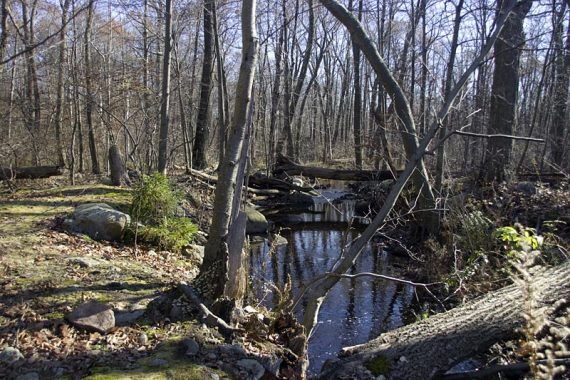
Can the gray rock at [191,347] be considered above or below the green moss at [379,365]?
above

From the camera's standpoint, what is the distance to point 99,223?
6695mm

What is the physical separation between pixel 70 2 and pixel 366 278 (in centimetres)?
1256

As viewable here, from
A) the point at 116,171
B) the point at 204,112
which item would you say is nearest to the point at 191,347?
the point at 116,171

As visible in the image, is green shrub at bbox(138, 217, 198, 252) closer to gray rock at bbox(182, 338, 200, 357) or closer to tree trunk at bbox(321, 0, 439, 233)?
gray rock at bbox(182, 338, 200, 357)

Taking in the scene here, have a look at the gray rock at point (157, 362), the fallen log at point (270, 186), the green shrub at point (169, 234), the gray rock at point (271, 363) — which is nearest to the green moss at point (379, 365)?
the gray rock at point (271, 363)

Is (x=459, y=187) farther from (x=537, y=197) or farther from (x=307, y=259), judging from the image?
(x=307, y=259)

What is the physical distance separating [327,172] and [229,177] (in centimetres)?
1238

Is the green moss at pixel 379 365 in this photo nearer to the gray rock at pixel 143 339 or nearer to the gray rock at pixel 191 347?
the gray rock at pixel 191 347

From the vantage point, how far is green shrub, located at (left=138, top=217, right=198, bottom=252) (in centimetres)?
709

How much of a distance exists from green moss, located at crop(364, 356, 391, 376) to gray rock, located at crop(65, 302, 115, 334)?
2.29m

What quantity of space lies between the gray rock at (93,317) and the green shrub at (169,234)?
317cm

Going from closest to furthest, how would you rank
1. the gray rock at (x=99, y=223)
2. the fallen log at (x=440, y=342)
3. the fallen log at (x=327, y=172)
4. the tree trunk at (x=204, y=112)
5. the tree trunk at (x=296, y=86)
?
the fallen log at (x=440, y=342) < the gray rock at (x=99, y=223) < the tree trunk at (x=204, y=112) < the fallen log at (x=327, y=172) < the tree trunk at (x=296, y=86)

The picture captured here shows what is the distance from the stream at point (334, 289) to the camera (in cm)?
579

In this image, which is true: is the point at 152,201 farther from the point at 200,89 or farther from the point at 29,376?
the point at 200,89
